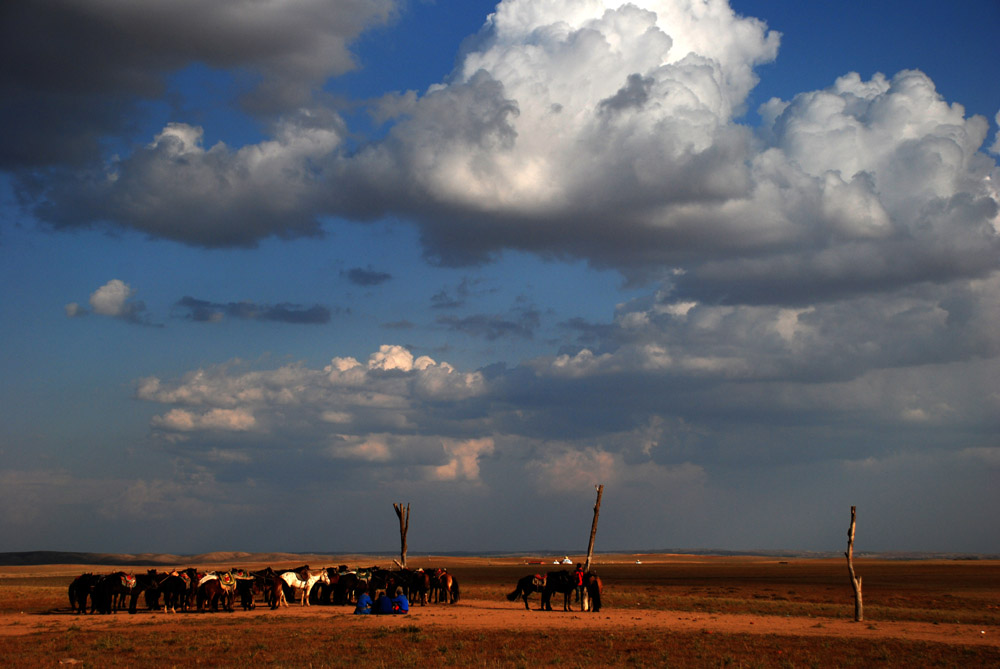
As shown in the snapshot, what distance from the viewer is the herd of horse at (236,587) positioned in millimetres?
36625

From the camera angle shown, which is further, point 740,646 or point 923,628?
point 923,628

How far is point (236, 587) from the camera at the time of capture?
37.1 meters

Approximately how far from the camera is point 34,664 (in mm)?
22203

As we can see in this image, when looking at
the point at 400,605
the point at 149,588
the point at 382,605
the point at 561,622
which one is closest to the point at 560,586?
the point at 561,622

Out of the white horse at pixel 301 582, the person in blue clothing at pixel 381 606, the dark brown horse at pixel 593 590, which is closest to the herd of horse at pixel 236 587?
the white horse at pixel 301 582

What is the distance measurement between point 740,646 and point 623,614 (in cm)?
1060

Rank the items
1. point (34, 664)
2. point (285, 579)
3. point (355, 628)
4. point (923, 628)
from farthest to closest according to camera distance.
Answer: point (285, 579) < point (923, 628) < point (355, 628) < point (34, 664)

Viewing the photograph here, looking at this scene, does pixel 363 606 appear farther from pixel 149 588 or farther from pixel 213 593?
pixel 149 588

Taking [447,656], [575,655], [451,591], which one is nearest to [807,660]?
[575,655]

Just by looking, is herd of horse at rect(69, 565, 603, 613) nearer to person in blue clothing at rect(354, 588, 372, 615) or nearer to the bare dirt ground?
the bare dirt ground

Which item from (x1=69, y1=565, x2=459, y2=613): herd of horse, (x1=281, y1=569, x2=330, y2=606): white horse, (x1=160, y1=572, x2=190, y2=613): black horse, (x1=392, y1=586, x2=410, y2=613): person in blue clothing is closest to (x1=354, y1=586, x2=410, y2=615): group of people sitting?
(x1=392, y1=586, x2=410, y2=613): person in blue clothing

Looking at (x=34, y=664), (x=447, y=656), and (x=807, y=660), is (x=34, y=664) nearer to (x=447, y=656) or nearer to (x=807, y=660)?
(x=447, y=656)

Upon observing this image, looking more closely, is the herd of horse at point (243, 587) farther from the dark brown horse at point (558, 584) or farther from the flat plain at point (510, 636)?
the flat plain at point (510, 636)

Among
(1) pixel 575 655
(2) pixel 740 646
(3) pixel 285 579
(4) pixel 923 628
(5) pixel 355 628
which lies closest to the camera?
(1) pixel 575 655
